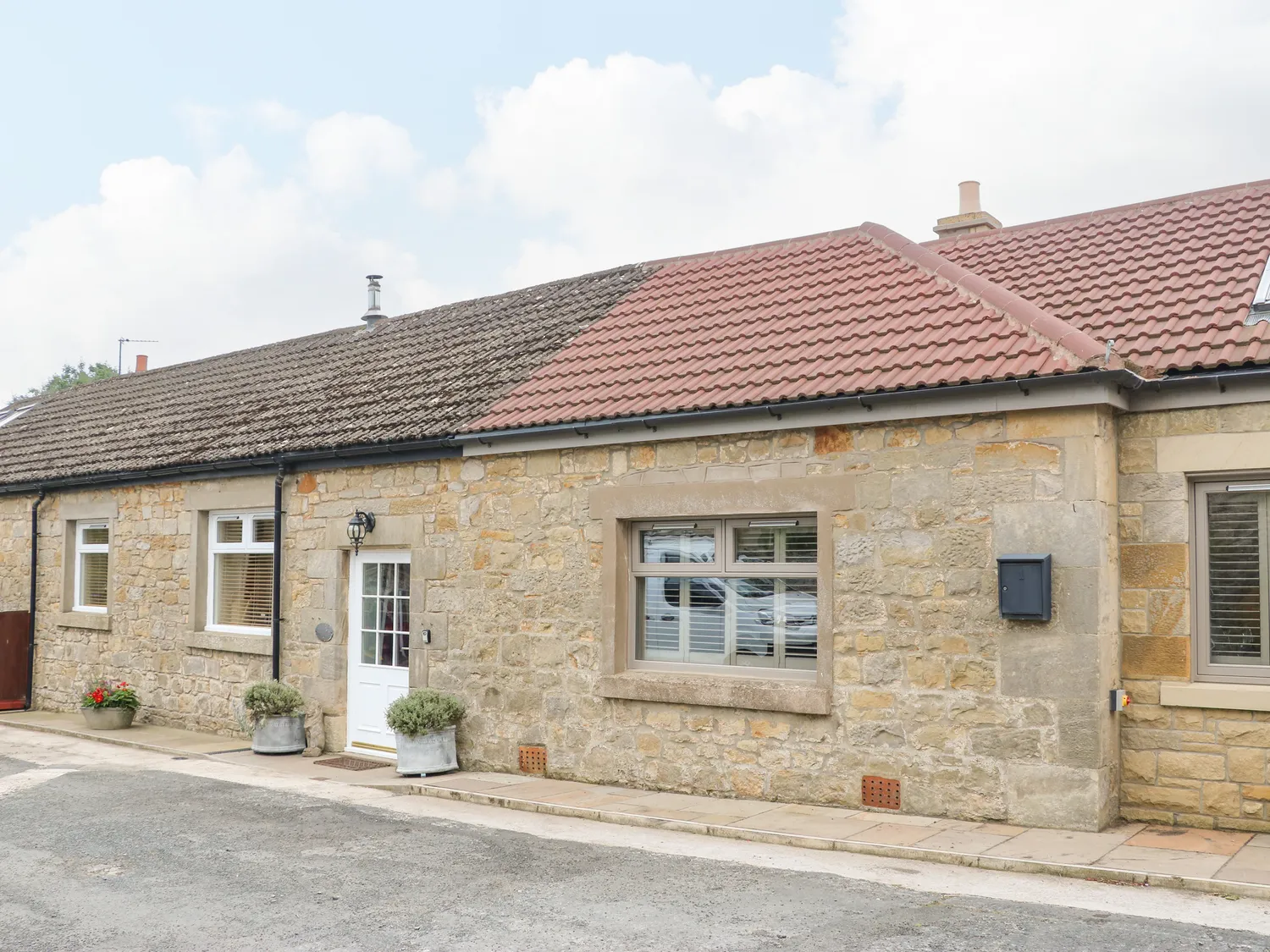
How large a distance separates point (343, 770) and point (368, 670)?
120 cm

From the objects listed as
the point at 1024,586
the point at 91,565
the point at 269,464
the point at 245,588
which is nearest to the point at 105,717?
the point at 245,588

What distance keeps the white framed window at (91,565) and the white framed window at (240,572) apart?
2.58m

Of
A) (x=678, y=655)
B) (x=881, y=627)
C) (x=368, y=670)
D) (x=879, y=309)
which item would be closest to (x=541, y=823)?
(x=678, y=655)

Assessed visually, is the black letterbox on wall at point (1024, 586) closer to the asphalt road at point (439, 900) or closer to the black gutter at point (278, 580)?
the asphalt road at point (439, 900)

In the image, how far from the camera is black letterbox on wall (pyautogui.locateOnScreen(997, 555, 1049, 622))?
7.89 m

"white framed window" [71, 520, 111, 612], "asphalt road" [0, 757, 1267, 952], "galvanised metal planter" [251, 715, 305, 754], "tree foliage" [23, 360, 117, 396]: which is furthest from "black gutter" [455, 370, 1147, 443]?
"tree foliage" [23, 360, 117, 396]

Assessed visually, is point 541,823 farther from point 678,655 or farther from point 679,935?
point 679,935

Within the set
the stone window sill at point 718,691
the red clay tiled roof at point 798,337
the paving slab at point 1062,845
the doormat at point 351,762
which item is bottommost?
Result: the doormat at point 351,762

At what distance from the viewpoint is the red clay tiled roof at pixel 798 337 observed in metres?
8.59

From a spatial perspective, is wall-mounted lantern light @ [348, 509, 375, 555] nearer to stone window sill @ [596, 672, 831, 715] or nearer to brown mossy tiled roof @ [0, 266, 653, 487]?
brown mossy tiled roof @ [0, 266, 653, 487]

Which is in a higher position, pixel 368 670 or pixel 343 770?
pixel 368 670

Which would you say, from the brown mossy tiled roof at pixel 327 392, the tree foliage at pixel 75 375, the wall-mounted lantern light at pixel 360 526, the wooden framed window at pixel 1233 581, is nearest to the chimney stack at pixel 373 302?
the brown mossy tiled roof at pixel 327 392

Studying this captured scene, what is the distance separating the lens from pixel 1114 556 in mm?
8258

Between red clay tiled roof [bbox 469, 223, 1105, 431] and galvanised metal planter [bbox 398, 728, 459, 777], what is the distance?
2.83 metres
